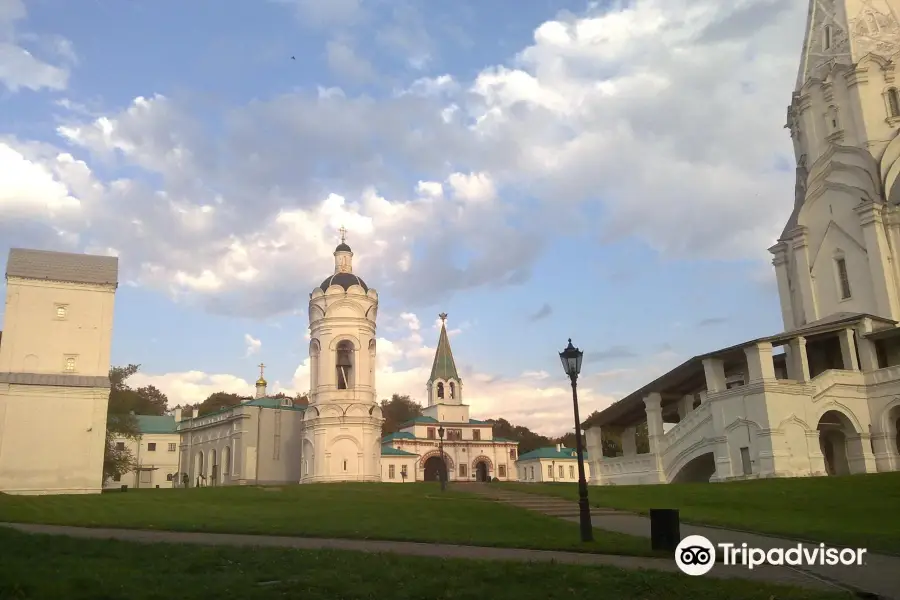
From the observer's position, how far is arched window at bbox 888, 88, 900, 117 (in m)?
42.7

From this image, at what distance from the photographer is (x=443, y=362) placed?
78.6 metres

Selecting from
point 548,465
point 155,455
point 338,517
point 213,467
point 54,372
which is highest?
point 54,372

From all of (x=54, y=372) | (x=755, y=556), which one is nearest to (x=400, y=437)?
(x=54, y=372)

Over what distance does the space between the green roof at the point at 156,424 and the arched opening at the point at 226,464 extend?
69.2ft

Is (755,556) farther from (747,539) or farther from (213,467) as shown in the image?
(213,467)

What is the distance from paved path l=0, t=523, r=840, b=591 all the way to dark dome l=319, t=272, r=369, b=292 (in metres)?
37.2

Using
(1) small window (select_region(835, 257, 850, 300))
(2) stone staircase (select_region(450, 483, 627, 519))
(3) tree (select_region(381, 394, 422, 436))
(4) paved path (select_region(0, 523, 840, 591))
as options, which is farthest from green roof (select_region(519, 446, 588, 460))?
(4) paved path (select_region(0, 523, 840, 591))

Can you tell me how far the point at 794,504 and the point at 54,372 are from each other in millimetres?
35434

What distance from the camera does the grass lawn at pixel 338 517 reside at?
15346 millimetres

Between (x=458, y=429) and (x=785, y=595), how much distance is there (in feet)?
222

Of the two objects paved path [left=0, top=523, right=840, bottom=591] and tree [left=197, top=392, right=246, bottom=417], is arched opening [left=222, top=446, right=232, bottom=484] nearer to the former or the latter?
tree [left=197, top=392, right=246, bottom=417]

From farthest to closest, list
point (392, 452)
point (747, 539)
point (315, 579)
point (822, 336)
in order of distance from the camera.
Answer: point (392, 452) → point (822, 336) → point (747, 539) → point (315, 579)

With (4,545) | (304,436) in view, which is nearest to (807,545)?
(4,545)

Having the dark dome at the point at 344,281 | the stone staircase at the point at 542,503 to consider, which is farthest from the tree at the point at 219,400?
the stone staircase at the point at 542,503
